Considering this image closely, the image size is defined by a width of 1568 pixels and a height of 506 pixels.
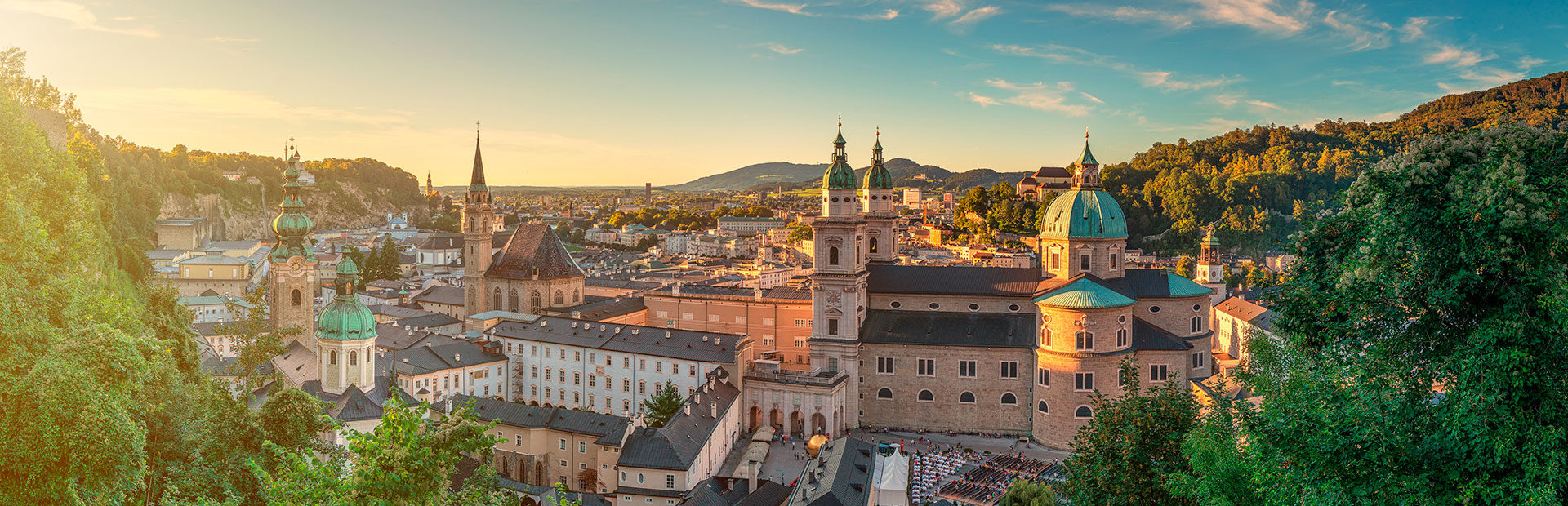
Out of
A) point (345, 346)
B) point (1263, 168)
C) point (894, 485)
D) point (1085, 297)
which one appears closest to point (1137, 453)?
point (894, 485)

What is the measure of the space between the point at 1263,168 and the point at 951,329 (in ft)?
300

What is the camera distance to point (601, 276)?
84312 mm

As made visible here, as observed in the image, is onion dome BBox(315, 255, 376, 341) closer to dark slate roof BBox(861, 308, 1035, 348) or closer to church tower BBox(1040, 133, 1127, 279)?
dark slate roof BBox(861, 308, 1035, 348)

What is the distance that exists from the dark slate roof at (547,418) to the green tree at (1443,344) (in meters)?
26.3

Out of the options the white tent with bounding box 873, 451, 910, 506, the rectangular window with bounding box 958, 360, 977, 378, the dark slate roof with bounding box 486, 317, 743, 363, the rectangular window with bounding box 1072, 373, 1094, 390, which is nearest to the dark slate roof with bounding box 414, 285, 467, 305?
the dark slate roof with bounding box 486, 317, 743, 363

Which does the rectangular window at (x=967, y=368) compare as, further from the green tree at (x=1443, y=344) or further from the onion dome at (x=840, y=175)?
the green tree at (x=1443, y=344)

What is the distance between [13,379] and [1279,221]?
108 meters

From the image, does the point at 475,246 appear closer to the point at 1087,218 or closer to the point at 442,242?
the point at 1087,218

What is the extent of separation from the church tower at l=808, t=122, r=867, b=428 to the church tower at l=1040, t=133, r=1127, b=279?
889cm

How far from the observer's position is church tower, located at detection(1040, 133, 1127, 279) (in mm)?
42750

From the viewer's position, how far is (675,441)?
33469mm

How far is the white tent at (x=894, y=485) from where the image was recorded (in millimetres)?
29453

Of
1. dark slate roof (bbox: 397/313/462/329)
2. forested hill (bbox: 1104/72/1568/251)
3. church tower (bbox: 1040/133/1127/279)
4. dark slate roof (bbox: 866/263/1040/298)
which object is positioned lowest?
dark slate roof (bbox: 397/313/462/329)

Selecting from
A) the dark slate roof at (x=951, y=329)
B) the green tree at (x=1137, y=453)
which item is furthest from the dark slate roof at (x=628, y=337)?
the green tree at (x=1137, y=453)
